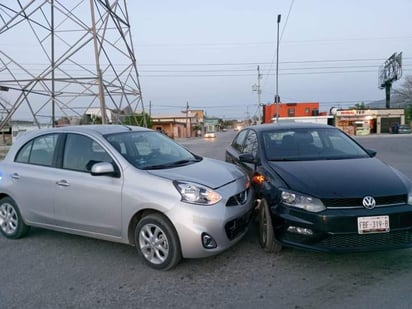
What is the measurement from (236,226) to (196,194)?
63 cm

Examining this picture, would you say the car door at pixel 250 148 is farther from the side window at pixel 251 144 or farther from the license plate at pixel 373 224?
the license plate at pixel 373 224

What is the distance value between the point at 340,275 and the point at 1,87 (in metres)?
11.8

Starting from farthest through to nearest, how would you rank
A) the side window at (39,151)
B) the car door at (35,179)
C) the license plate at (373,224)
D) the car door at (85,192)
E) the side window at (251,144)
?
the side window at (251,144) < the side window at (39,151) < the car door at (35,179) < the car door at (85,192) < the license plate at (373,224)

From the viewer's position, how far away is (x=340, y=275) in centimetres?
352

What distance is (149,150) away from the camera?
464cm

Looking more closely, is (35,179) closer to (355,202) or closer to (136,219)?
(136,219)

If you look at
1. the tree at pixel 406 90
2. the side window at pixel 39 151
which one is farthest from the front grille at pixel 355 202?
the tree at pixel 406 90

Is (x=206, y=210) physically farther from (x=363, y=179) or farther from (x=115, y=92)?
(x=115, y=92)

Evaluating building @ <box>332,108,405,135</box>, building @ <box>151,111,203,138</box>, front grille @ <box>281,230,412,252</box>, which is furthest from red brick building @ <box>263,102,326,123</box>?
front grille @ <box>281,230,412,252</box>

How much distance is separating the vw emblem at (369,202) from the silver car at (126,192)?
4.23 feet

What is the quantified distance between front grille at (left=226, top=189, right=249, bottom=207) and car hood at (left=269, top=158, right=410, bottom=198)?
49 centimetres

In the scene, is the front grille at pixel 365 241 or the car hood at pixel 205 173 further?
the car hood at pixel 205 173

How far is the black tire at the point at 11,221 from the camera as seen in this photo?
4836mm

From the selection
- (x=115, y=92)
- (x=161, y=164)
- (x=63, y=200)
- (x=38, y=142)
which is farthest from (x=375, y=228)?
(x=115, y=92)
